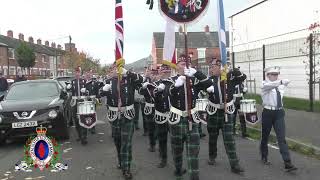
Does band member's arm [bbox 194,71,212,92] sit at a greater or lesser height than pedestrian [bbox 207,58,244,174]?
greater

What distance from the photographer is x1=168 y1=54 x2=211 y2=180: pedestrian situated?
24.6 ft

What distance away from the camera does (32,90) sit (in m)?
13.7

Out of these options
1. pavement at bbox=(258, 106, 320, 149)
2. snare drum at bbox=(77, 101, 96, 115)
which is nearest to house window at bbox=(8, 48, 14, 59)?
pavement at bbox=(258, 106, 320, 149)

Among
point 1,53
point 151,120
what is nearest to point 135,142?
point 151,120

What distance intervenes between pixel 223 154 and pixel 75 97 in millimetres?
4675

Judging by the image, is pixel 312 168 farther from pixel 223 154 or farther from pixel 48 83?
pixel 48 83

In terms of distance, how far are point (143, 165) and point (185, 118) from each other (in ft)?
6.48

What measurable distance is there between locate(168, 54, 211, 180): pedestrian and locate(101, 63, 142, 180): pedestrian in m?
0.88

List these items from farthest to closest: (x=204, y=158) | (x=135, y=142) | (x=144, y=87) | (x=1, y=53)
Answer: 1. (x=1, y=53)
2. (x=135, y=142)
3. (x=204, y=158)
4. (x=144, y=87)

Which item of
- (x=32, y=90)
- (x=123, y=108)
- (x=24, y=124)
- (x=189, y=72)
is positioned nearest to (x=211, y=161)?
(x=123, y=108)

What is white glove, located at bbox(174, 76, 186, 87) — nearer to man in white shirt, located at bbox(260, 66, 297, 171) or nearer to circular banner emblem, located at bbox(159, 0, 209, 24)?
circular banner emblem, located at bbox(159, 0, 209, 24)

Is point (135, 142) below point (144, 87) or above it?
below

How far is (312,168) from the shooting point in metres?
8.57

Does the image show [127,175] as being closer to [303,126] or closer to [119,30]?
[119,30]
